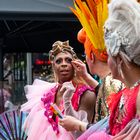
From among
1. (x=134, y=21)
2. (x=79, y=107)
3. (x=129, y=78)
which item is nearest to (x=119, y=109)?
(x=129, y=78)

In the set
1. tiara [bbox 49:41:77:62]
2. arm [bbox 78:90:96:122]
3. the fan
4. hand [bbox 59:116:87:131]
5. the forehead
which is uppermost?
tiara [bbox 49:41:77:62]

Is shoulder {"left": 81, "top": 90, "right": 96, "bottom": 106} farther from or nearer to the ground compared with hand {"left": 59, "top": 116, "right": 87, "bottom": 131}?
farther from the ground

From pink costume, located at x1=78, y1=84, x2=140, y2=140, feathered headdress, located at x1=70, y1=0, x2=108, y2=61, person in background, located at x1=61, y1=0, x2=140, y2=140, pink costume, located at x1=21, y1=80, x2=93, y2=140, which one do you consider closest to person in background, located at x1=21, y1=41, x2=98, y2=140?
pink costume, located at x1=21, y1=80, x2=93, y2=140

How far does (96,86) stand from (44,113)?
1.88ft

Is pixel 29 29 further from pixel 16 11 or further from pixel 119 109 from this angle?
pixel 119 109

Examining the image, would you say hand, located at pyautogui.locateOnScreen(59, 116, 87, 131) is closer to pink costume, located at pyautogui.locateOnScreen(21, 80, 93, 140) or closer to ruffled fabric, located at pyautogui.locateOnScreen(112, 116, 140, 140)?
pink costume, located at pyautogui.locateOnScreen(21, 80, 93, 140)

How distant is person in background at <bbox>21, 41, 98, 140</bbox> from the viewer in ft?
8.61

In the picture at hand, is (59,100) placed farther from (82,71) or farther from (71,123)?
(71,123)

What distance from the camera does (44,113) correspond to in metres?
3.21

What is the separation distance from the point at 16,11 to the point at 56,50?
4.80 ft

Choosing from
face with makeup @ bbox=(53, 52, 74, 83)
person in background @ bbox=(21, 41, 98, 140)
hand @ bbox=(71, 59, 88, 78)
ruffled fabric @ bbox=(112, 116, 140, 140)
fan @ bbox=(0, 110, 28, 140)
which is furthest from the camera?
fan @ bbox=(0, 110, 28, 140)

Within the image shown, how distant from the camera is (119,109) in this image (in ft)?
5.35

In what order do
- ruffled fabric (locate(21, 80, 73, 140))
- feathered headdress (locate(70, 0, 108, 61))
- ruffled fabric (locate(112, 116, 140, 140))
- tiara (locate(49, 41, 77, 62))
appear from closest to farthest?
1. ruffled fabric (locate(112, 116, 140, 140))
2. feathered headdress (locate(70, 0, 108, 61))
3. ruffled fabric (locate(21, 80, 73, 140))
4. tiara (locate(49, 41, 77, 62))

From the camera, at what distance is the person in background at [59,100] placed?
2.63m
